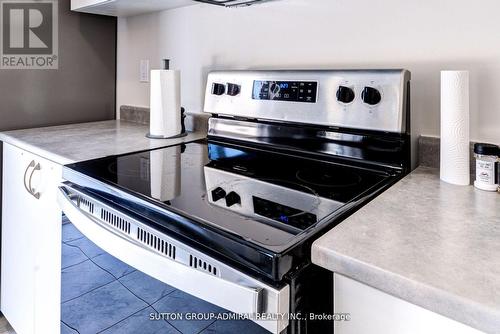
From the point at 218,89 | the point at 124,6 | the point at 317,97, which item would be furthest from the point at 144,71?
the point at 317,97

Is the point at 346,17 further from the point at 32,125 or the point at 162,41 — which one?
the point at 32,125

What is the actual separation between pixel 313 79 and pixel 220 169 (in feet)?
1.33

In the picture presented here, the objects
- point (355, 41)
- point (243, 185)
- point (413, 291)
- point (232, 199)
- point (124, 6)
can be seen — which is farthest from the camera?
point (124, 6)

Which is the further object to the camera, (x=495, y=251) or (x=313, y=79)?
(x=313, y=79)

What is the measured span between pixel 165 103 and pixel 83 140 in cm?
37

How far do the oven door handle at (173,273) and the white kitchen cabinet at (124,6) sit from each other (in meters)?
1.09

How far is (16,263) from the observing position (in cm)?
156

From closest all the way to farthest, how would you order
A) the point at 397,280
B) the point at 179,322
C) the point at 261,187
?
the point at 397,280
the point at 179,322
the point at 261,187

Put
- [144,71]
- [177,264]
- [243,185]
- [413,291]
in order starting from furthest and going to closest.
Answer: [144,71], [243,185], [177,264], [413,291]

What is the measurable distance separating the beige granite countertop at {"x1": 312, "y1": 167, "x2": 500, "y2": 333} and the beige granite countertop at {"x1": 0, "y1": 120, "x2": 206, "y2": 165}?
935 millimetres

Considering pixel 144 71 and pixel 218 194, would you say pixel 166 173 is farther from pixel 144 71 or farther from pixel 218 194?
pixel 144 71

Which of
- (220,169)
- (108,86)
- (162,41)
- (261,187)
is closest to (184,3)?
(162,41)

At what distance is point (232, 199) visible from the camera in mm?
827

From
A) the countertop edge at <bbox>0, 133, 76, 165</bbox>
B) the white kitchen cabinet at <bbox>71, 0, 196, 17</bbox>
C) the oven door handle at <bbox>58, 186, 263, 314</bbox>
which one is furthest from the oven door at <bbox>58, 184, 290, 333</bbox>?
the white kitchen cabinet at <bbox>71, 0, 196, 17</bbox>
